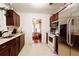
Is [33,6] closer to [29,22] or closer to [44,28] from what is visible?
[29,22]

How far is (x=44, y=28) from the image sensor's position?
8.03m

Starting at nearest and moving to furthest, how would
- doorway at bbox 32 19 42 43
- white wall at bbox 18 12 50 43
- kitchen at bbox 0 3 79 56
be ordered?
1. kitchen at bbox 0 3 79 56
2. white wall at bbox 18 12 50 43
3. doorway at bbox 32 19 42 43

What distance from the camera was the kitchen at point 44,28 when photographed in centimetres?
247

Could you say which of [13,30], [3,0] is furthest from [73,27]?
[13,30]

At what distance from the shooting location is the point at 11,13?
4527 millimetres

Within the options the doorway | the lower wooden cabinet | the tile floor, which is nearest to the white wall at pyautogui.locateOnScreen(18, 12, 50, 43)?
the tile floor

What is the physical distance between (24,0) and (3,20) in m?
2.69

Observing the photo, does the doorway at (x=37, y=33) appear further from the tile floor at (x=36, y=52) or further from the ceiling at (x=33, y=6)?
the ceiling at (x=33, y=6)

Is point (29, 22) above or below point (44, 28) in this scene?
above

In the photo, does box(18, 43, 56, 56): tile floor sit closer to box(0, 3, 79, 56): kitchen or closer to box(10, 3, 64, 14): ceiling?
box(0, 3, 79, 56): kitchen

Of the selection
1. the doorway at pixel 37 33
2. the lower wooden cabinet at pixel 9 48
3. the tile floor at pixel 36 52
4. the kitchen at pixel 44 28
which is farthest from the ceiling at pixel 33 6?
the doorway at pixel 37 33

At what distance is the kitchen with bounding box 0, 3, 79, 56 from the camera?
247 cm

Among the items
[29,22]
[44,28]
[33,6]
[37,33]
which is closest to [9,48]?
[33,6]

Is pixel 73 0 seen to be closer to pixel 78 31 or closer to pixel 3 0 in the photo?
pixel 78 31
